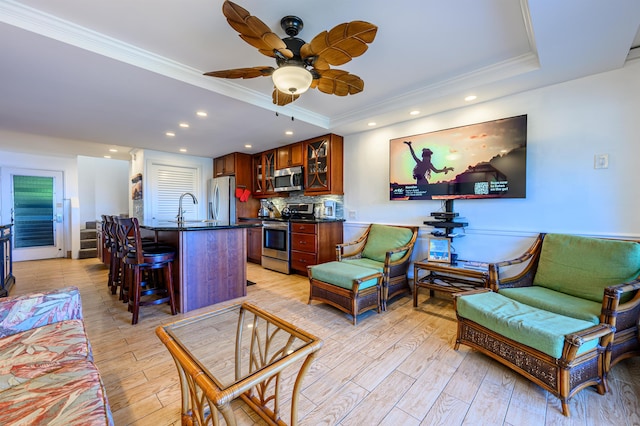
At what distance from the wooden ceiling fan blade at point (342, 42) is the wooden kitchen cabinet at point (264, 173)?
3.60 meters

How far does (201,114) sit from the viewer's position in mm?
3266

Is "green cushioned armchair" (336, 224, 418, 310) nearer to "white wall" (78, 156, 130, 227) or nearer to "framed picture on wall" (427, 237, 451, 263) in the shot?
"framed picture on wall" (427, 237, 451, 263)

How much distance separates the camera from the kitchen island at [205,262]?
109 inches

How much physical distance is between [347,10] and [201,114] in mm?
2282

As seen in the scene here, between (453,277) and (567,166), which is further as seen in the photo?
(453,277)

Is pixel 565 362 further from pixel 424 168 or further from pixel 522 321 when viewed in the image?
pixel 424 168

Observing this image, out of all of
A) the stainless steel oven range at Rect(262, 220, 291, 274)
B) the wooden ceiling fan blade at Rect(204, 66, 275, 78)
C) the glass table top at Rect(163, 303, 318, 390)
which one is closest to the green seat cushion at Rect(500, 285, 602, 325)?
the glass table top at Rect(163, 303, 318, 390)

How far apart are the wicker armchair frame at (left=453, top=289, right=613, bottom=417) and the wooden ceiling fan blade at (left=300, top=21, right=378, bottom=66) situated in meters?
2.08

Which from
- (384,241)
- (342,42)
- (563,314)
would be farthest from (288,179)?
(563,314)

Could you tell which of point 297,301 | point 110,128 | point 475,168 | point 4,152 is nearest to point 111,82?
point 110,128

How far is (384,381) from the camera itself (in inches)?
65.8

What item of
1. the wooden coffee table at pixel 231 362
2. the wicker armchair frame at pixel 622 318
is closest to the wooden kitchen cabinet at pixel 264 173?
the wooden coffee table at pixel 231 362

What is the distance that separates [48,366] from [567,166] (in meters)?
4.02

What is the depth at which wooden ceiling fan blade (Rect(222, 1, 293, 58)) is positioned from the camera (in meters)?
1.37
